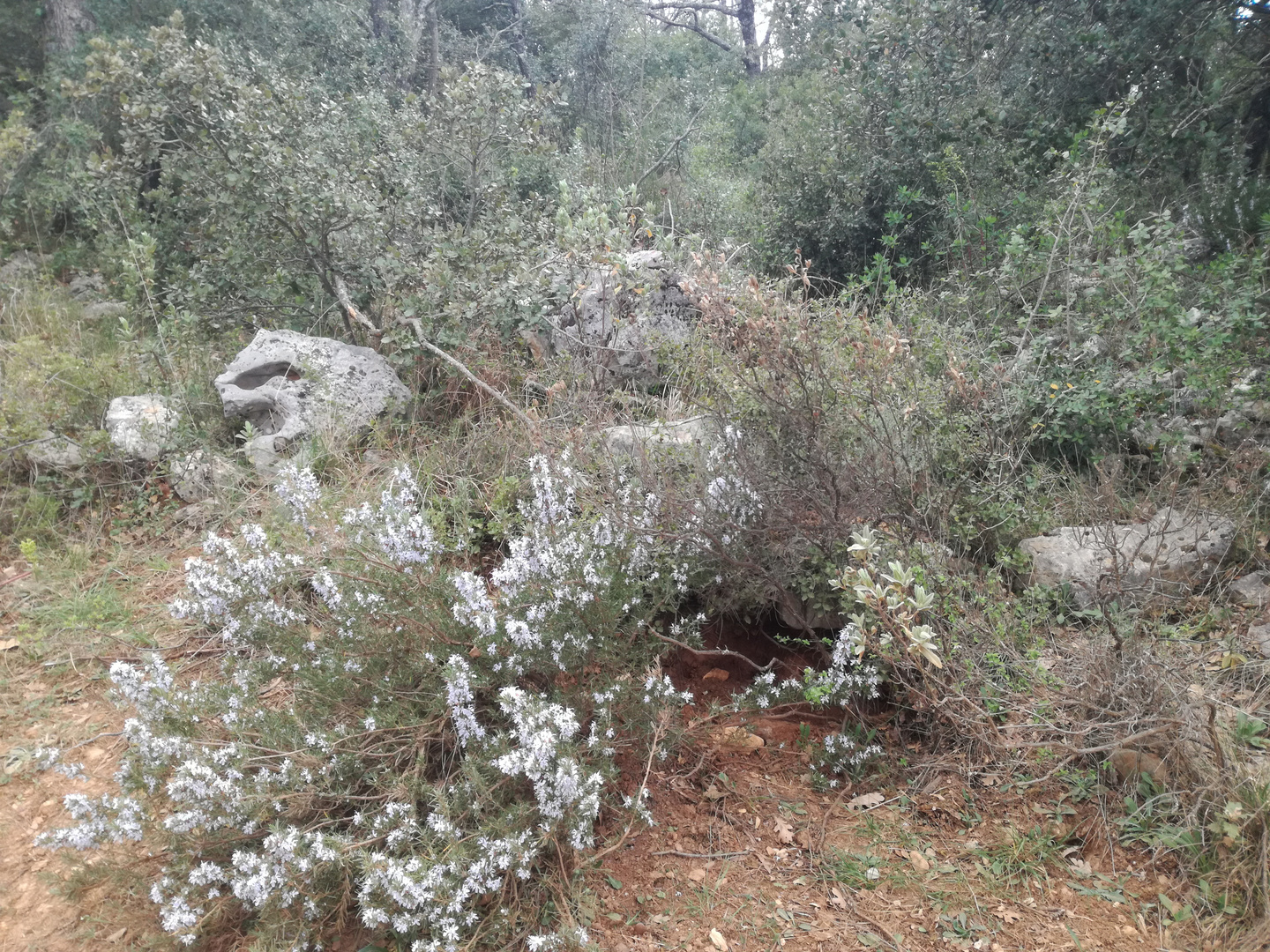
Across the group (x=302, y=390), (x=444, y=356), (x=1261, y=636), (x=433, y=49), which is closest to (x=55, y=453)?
(x=302, y=390)

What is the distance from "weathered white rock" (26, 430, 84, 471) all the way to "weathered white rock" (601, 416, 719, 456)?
3.18 metres

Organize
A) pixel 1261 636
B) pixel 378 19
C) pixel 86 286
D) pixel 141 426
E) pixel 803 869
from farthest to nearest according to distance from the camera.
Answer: pixel 378 19 < pixel 86 286 < pixel 141 426 < pixel 1261 636 < pixel 803 869

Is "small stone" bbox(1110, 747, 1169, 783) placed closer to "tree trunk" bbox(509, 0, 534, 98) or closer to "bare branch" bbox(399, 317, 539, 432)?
"bare branch" bbox(399, 317, 539, 432)

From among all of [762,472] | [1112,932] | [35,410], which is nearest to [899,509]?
[762,472]

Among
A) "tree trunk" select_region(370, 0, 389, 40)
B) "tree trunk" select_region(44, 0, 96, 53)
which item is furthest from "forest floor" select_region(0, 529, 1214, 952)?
"tree trunk" select_region(370, 0, 389, 40)

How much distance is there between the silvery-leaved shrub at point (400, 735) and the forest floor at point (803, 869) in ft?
0.59

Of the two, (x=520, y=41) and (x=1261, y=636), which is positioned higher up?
(x=520, y=41)

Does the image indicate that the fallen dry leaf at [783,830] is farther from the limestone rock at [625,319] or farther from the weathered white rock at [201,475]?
the weathered white rock at [201,475]

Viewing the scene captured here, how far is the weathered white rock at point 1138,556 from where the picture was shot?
120 inches

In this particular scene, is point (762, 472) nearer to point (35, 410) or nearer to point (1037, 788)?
point (1037, 788)

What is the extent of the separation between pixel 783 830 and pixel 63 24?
439 inches

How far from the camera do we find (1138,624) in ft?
9.32

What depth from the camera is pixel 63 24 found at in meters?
8.97

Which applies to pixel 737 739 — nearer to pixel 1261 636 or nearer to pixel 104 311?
pixel 1261 636
